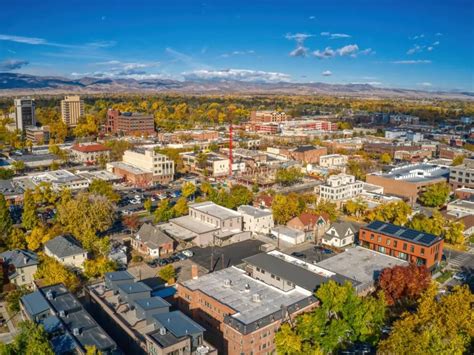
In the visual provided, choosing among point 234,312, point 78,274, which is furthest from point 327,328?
point 78,274

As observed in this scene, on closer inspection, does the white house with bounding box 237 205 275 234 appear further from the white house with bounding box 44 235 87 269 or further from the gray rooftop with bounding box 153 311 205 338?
the gray rooftop with bounding box 153 311 205 338

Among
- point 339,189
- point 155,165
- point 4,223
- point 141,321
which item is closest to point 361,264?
point 141,321

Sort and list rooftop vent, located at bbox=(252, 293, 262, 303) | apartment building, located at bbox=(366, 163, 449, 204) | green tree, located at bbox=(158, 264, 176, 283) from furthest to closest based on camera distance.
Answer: apartment building, located at bbox=(366, 163, 449, 204) < green tree, located at bbox=(158, 264, 176, 283) < rooftop vent, located at bbox=(252, 293, 262, 303)

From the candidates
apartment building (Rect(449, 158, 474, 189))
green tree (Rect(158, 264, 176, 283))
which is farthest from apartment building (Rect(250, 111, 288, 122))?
green tree (Rect(158, 264, 176, 283))

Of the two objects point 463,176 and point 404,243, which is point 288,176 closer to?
point 463,176

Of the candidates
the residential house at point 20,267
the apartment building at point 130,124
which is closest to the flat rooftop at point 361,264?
the residential house at point 20,267

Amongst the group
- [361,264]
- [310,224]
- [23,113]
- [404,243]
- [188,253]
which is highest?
[23,113]
